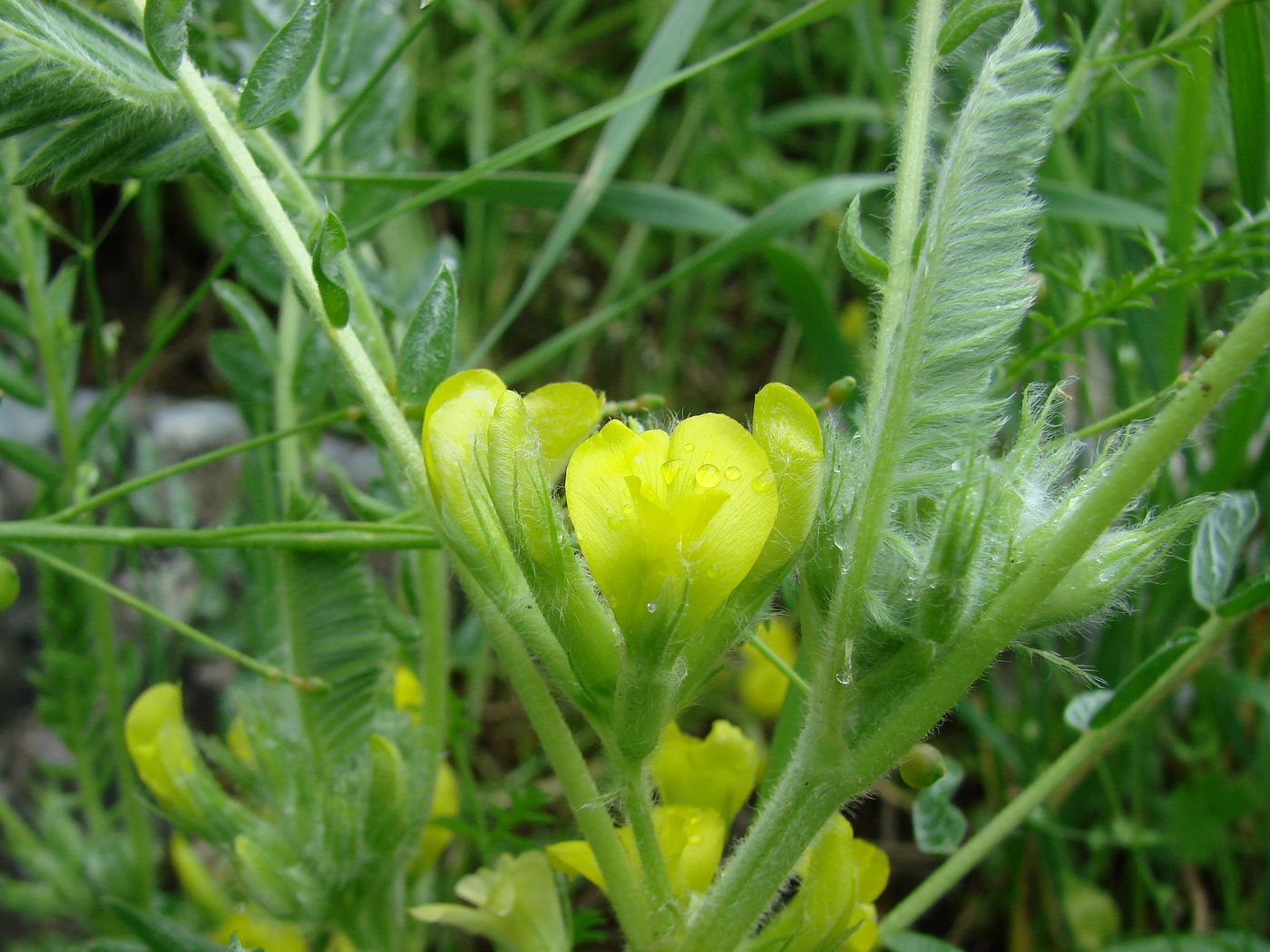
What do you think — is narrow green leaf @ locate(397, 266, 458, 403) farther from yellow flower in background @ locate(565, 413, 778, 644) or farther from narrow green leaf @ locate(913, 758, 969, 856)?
narrow green leaf @ locate(913, 758, 969, 856)

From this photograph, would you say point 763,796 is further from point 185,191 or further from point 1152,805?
point 185,191

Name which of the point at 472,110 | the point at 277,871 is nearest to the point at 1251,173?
the point at 277,871

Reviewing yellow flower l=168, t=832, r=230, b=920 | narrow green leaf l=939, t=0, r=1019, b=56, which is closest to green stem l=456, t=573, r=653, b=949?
narrow green leaf l=939, t=0, r=1019, b=56

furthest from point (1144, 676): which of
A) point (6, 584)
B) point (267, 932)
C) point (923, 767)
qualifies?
point (6, 584)

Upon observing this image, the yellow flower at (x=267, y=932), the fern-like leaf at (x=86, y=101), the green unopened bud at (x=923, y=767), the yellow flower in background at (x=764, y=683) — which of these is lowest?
the yellow flower in background at (x=764, y=683)

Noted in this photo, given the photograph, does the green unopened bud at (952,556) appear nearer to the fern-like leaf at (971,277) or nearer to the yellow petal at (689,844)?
the fern-like leaf at (971,277)

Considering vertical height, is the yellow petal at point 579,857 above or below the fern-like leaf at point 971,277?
below

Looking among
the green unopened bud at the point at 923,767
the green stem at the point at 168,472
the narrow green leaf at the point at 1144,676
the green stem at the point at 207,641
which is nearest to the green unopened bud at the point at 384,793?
the green stem at the point at 207,641

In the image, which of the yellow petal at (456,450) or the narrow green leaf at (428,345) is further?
the narrow green leaf at (428,345)
